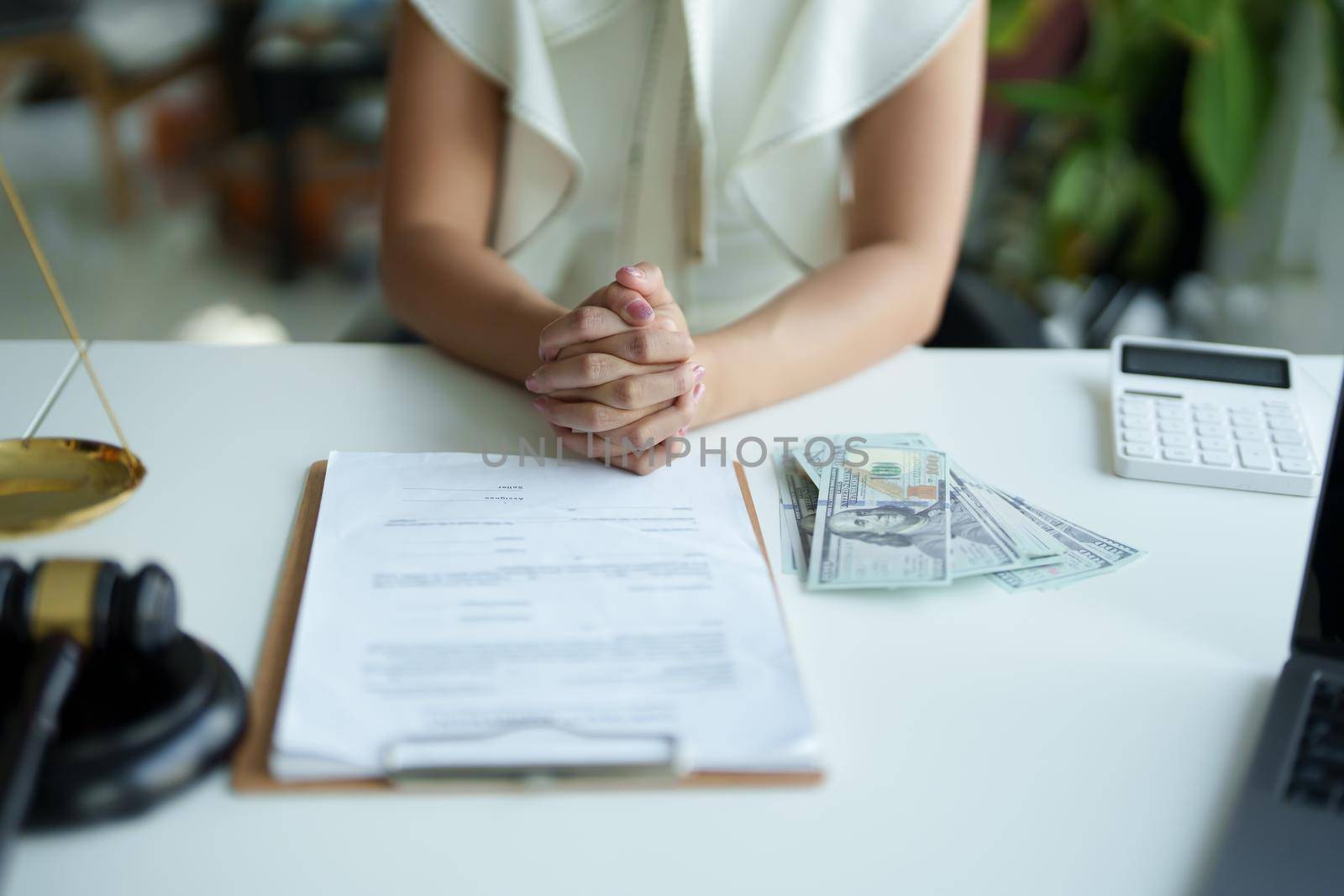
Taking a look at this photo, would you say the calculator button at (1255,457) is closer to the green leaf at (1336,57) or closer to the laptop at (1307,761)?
the laptop at (1307,761)

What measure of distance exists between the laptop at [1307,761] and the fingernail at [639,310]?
41 centimetres

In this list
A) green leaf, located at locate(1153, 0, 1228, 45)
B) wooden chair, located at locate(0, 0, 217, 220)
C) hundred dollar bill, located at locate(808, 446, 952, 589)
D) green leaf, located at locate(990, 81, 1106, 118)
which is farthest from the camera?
wooden chair, located at locate(0, 0, 217, 220)

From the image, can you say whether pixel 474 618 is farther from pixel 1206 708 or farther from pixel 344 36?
pixel 344 36

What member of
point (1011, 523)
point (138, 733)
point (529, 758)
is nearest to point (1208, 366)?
point (1011, 523)

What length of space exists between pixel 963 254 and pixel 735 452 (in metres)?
1.53

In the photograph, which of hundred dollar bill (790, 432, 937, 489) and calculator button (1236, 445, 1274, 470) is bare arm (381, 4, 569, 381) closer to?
hundred dollar bill (790, 432, 937, 489)

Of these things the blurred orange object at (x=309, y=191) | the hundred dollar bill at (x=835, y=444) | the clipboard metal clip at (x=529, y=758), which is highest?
the hundred dollar bill at (x=835, y=444)

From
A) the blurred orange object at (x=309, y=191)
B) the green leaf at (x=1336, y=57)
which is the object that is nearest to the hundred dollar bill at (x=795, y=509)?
the green leaf at (x=1336, y=57)

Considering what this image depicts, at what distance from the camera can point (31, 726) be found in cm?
44

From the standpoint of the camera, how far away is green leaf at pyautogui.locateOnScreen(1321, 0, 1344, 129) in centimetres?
161

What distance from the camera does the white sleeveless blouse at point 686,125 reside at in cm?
96

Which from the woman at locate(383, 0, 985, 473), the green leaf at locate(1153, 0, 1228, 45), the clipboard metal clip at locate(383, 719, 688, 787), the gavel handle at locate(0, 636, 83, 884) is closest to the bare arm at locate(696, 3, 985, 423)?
the woman at locate(383, 0, 985, 473)

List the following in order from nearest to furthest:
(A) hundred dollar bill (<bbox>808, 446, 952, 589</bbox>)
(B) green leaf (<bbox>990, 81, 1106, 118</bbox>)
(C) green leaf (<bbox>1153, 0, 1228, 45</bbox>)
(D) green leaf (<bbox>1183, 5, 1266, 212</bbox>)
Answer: (A) hundred dollar bill (<bbox>808, 446, 952, 589</bbox>)
(C) green leaf (<bbox>1153, 0, 1228, 45</bbox>)
(D) green leaf (<bbox>1183, 5, 1266, 212</bbox>)
(B) green leaf (<bbox>990, 81, 1106, 118</bbox>)

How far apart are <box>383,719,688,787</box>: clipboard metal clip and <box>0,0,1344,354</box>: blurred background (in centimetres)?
47
